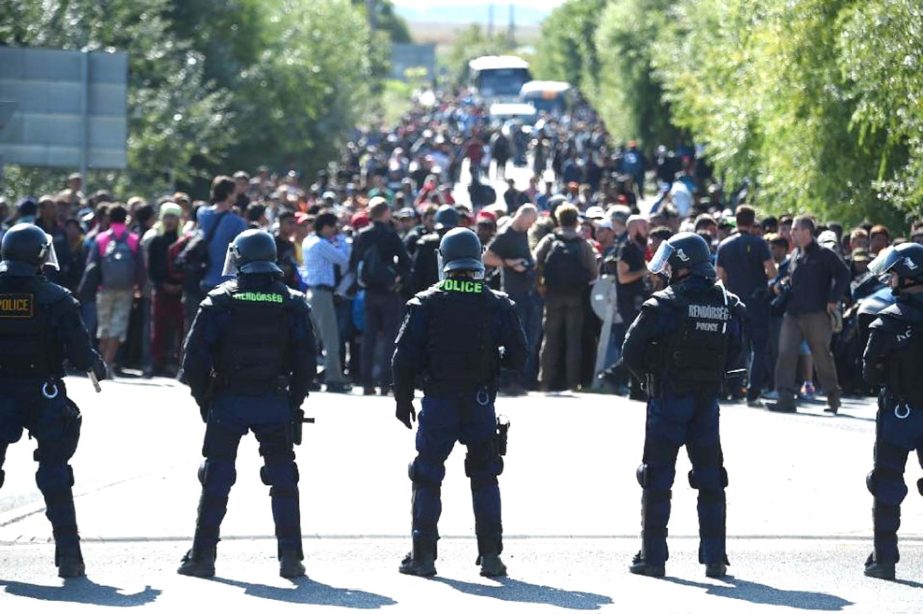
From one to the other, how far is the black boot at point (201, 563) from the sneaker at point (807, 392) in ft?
30.2

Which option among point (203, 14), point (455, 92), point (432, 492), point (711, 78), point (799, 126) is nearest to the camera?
point (432, 492)

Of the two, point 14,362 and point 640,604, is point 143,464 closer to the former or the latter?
point 14,362

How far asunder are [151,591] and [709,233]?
9.86 meters

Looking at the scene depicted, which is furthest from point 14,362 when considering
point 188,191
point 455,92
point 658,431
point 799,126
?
point 455,92

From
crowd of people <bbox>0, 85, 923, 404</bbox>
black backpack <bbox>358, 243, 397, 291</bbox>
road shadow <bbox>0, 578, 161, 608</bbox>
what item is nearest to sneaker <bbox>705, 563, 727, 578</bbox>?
road shadow <bbox>0, 578, 161, 608</bbox>

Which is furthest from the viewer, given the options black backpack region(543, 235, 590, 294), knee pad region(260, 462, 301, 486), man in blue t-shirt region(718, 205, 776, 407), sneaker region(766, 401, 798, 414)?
black backpack region(543, 235, 590, 294)

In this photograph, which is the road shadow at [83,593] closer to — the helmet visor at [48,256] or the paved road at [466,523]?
the paved road at [466,523]

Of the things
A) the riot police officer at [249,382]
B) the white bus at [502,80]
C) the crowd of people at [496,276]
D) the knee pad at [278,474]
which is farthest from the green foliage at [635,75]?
the knee pad at [278,474]

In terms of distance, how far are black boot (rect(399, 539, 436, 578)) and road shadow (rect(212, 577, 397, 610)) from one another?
457mm

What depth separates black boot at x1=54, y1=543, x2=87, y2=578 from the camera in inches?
366

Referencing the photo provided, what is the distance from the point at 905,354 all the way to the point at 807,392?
26.9 ft

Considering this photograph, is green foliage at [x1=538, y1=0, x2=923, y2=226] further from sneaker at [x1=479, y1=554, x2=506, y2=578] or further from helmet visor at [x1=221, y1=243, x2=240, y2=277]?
helmet visor at [x1=221, y1=243, x2=240, y2=277]

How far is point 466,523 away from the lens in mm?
10930

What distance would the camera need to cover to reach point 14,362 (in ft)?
30.6
